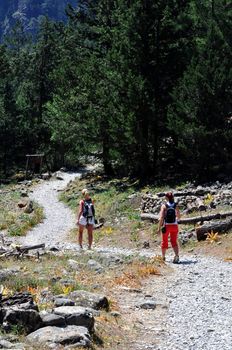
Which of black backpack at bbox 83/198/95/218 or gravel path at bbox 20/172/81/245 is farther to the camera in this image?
gravel path at bbox 20/172/81/245

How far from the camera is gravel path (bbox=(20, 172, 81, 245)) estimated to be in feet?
81.8

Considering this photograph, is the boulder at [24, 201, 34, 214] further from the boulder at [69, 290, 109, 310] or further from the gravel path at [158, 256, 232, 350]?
the boulder at [69, 290, 109, 310]

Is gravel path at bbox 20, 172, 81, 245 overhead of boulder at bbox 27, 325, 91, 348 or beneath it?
beneath

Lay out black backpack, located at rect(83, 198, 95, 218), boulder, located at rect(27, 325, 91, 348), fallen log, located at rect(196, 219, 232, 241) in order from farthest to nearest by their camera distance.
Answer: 1. fallen log, located at rect(196, 219, 232, 241)
2. black backpack, located at rect(83, 198, 95, 218)
3. boulder, located at rect(27, 325, 91, 348)

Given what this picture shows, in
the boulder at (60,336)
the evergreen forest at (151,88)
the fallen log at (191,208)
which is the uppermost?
the evergreen forest at (151,88)

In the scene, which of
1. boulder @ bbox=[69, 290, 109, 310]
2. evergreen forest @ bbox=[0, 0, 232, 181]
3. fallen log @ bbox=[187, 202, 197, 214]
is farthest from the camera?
evergreen forest @ bbox=[0, 0, 232, 181]

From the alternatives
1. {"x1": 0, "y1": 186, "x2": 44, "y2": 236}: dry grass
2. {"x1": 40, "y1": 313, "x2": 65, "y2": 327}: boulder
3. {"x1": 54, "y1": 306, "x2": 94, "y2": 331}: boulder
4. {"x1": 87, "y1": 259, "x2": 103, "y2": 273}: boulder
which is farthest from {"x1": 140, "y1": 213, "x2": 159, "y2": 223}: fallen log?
{"x1": 40, "y1": 313, "x2": 65, "y2": 327}: boulder

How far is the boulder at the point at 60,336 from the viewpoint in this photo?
8.36m

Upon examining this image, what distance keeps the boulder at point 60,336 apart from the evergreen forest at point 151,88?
2088 centimetres

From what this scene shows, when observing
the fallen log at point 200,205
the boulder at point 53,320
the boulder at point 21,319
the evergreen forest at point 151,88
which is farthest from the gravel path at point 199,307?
the evergreen forest at point 151,88

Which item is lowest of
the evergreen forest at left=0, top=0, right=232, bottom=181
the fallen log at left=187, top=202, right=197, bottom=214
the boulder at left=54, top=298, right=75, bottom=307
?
the boulder at left=54, top=298, right=75, bottom=307

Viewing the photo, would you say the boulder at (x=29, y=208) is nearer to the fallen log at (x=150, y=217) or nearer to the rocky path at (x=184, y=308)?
the fallen log at (x=150, y=217)

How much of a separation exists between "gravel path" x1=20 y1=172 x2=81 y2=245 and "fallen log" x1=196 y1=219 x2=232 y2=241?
6.90 m

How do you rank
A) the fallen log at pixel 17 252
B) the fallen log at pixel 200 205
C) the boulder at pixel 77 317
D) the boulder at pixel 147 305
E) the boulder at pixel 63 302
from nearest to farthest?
the boulder at pixel 77 317 < the boulder at pixel 63 302 < the boulder at pixel 147 305 < the fallen log at pixel 17 252 < the fallen log at pixel 200 205
